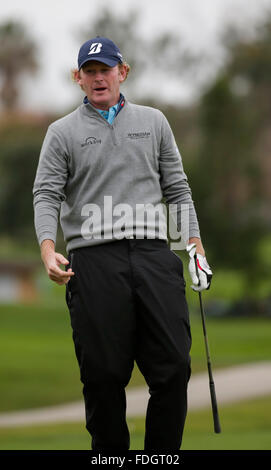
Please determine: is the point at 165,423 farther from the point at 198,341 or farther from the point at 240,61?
the point at 240,61

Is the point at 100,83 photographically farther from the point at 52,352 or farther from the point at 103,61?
the point at 52,352

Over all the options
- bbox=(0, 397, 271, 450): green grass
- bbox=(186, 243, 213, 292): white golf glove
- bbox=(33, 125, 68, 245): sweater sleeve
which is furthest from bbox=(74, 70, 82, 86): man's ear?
bbox=(0, 397, 271, 450): green grass

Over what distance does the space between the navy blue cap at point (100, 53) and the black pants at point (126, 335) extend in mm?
747

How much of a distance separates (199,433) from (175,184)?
660cm

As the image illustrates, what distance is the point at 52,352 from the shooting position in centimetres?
2419

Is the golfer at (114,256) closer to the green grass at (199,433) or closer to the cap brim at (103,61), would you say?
the cap brim at (103,61)

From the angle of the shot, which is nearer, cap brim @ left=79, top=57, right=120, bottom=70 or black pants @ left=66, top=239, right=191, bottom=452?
black pants @ left=66, top=239, right=191, bottom=452

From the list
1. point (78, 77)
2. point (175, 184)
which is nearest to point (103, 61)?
point (78, 77)

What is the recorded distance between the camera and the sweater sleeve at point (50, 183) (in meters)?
4.05

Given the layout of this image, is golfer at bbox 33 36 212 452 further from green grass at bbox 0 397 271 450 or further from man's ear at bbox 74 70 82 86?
green grass at bbox 0 397 271 450

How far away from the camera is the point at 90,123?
13.5 feet

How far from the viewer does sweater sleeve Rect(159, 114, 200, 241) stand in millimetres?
4207

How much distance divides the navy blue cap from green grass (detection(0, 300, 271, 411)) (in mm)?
12812
